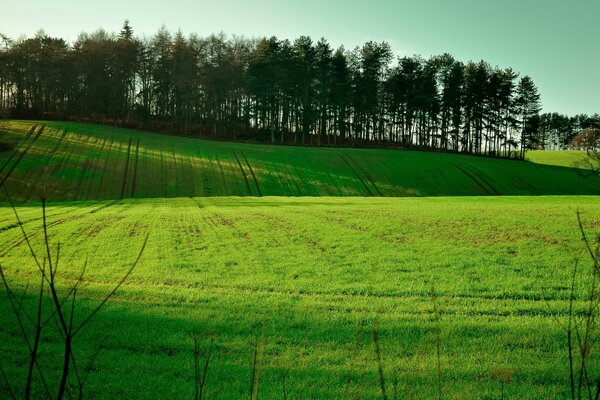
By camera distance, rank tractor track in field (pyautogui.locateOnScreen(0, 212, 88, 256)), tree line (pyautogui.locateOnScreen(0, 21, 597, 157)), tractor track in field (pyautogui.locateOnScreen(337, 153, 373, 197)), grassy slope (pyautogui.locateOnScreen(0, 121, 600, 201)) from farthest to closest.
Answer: tree line (pyautogui.locateOnScreen(0, 21, 597, 157))
tractor track in field (pyautogui.locateOnScreen(337, 153, 373, 197))
grassy slope (pyautogui.locateOnScreen(0, 121, 600, 201))
tractor track in field (pyautogui.locateOnScreen(0, 212, 88, 256))

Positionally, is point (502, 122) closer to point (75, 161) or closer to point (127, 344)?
point (75, 161)

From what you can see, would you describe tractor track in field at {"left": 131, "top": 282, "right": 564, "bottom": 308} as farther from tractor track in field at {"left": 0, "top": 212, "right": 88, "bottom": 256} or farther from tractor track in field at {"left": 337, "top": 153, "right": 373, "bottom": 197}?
tractor track in field at {"left": 337, "top": 153, "right": 373, "bottom": 197}

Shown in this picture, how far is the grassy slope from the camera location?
140 feet

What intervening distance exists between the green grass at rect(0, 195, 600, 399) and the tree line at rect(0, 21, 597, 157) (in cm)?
5493

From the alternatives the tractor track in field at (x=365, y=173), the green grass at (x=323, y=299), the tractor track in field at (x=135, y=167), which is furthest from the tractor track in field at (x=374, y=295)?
the tractor track in field at (x=365, y=173)

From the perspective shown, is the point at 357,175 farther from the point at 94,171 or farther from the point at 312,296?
the point at 312,296

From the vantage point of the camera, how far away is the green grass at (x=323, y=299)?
7137 mm

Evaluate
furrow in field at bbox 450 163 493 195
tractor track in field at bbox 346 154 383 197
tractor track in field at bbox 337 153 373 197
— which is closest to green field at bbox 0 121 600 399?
tractor track in field at bbox 337 153 373 197

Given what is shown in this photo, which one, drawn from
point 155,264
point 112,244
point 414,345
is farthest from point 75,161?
point 414,345

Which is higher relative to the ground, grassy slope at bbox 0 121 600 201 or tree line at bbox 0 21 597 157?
tree line at bbox 0 21 597 157

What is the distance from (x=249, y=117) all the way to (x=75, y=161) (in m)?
36.8

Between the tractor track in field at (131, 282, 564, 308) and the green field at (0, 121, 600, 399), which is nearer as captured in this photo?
the green field at (0, 121, 600, 399)

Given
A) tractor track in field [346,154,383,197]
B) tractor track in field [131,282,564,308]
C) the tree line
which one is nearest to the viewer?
tractor track in field [131,282,564,308]

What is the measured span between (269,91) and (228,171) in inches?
1107
